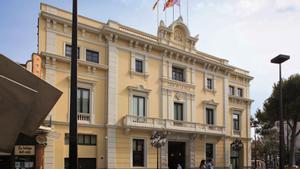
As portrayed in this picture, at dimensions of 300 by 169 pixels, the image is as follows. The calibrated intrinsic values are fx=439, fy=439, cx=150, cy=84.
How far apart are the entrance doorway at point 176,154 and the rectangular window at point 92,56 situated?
10.5 m

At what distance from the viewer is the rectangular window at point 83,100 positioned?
30.6 meters

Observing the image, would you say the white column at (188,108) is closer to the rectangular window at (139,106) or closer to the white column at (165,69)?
the white column at (165,69)

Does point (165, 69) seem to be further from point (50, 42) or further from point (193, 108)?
point (50, 42)

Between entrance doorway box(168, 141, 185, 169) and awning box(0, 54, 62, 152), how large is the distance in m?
33.1

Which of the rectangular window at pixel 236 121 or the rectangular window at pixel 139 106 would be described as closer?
the rectangular window at pixel 139 106

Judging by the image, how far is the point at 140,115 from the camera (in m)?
34.2

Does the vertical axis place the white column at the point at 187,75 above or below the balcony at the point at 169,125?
above

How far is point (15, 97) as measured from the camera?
13.5ft

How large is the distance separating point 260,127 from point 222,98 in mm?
18320

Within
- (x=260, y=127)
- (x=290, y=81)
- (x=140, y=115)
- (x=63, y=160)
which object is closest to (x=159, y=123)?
(x=140, y=115)

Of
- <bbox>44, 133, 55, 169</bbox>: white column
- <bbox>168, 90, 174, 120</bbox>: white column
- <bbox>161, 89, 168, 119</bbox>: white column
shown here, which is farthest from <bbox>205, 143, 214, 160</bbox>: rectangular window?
<bbox>44, 133, 55, 169</bbox>: white column

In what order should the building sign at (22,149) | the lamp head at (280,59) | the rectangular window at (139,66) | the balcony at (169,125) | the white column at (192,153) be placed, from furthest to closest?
the white column at (192,153), the rectangular window at (139,66), the balcony at (169,125), the lamp head at (280,59), the building sign at (22,149)

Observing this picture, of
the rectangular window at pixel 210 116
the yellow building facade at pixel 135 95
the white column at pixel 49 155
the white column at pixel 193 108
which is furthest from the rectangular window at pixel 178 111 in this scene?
the white column at pixel 49 155

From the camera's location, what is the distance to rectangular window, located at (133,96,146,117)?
34.0 metres
